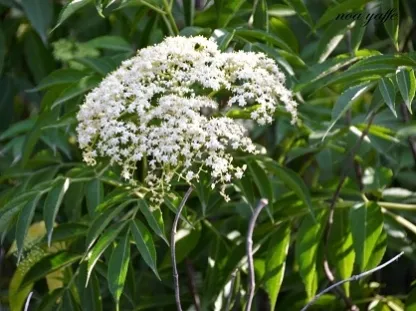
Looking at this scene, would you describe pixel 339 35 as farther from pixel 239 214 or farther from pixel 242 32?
pixel 239 214

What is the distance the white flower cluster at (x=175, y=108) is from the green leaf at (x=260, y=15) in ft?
0.96

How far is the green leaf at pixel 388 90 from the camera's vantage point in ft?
5.94

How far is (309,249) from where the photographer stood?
7.45 ft

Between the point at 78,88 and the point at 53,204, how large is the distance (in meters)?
0.29

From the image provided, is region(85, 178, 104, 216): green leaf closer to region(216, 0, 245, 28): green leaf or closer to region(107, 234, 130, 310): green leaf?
region(107, 234, 130, 310): green leaf

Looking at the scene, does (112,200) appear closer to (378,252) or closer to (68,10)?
(68,10)

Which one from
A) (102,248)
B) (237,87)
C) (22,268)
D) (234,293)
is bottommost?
(234,293)

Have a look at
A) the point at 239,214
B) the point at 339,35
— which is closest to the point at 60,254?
the point at 239,214

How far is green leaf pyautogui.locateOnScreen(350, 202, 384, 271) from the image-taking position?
2.16 m

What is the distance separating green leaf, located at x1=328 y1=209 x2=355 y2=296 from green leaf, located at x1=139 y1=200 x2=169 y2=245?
1.69 ft

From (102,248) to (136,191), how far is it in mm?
143

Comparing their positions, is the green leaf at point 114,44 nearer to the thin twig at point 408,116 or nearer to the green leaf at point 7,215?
the green leaf at point 7,215

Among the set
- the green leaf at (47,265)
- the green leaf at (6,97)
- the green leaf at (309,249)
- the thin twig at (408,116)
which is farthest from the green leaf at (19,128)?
the thin twig at (408,116)

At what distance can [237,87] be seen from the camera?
193 centimetres
